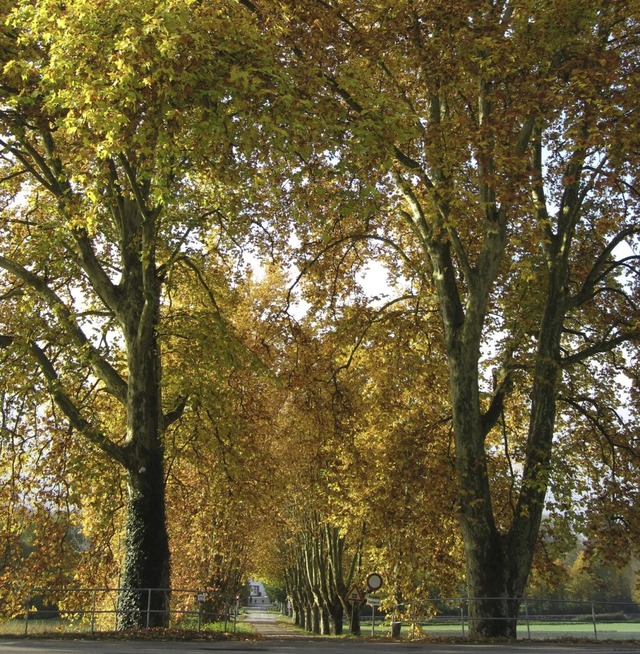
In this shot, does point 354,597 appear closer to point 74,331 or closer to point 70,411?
point 70,411

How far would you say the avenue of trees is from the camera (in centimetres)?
971

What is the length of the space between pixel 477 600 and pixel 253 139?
8708mm

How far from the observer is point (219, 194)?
15.0m

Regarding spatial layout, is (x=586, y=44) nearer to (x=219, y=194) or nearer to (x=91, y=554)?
(x=219, y=194)

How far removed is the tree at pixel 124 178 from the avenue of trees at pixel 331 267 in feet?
0.21

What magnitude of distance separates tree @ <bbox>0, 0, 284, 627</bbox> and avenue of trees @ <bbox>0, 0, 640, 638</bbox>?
6cm

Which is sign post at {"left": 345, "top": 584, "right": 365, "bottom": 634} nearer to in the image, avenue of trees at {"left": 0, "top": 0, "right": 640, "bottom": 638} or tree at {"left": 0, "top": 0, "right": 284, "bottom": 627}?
avenue of trees at {"left": 0, "top": 0, "right": 640, "bottom": 638}

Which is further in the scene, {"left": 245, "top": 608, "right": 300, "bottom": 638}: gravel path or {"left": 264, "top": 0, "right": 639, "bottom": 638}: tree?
{"left": 245, "top": 608, "right": 300, "bottom": 638}: gravel path

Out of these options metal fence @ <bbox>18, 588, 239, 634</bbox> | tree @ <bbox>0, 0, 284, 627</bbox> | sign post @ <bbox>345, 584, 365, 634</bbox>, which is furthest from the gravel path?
tree @ <bbox>0, 0, 284, 627</bbox>

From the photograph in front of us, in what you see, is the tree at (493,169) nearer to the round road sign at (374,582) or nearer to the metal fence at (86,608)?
the metal fence at (86,608)

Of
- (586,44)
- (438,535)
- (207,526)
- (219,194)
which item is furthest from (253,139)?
(207,526)

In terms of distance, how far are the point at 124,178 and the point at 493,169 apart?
743 centimetres

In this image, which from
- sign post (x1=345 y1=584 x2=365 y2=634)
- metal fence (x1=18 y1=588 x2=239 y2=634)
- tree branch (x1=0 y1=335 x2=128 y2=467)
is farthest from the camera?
sign post (x1=345 y1=584 x2=365 y2=634)

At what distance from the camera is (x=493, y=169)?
12641 mm
